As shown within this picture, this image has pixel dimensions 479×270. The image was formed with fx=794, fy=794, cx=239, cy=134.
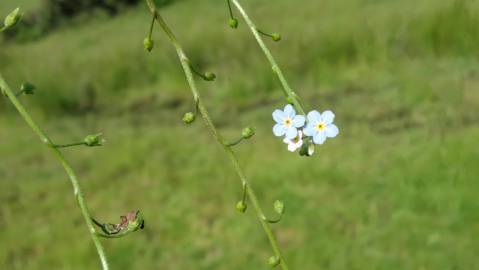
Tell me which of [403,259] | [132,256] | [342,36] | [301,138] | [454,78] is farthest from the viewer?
[342,36]

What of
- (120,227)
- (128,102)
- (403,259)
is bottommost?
(128,102)

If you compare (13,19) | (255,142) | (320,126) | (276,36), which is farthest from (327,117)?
(255,142)

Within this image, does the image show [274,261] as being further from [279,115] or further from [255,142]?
[255,142]

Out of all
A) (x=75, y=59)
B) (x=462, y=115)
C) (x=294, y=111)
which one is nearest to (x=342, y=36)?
(x=462, y=115)

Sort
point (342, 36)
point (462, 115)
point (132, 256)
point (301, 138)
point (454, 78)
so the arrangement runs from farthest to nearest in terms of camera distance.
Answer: point (342, 36)
point (454, 78)
point (462, 115)
point (132, 256)
point (301, 138)

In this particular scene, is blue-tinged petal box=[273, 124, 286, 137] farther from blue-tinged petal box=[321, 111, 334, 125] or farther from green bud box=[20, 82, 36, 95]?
green bud box=[20, 82, 36, 95]

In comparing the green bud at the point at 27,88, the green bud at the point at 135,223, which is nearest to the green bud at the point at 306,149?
the green bud at the point at 135,223

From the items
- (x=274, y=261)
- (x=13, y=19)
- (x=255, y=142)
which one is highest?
(x=13, y=19)

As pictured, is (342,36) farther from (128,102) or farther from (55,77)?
(55,77)
